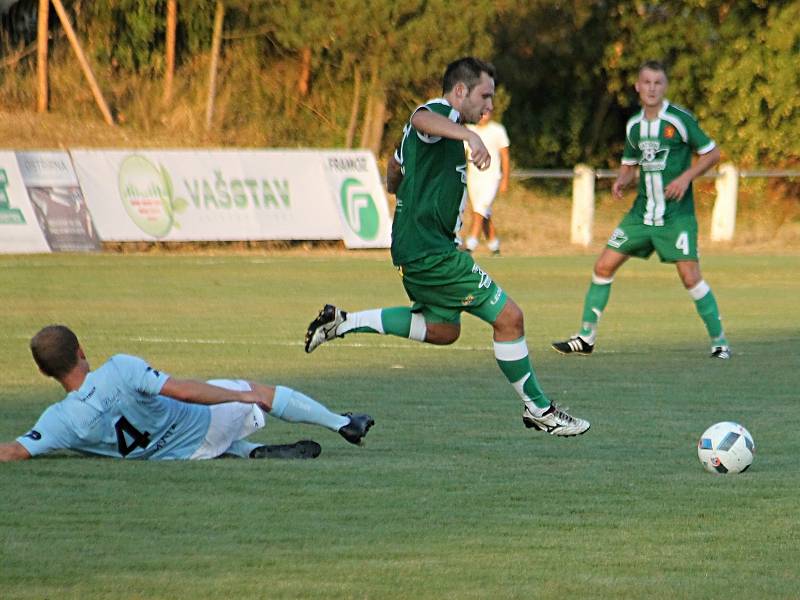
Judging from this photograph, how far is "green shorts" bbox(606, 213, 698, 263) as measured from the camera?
41.8 feet

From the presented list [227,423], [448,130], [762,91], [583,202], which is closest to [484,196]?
[583,202]

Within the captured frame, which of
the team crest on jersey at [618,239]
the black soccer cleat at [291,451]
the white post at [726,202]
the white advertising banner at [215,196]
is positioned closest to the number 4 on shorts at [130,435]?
the black soccer cleat at [291,451]

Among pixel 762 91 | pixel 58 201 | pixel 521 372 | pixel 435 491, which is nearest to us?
pixel 435 491

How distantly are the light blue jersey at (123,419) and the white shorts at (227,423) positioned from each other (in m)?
→ 0.03

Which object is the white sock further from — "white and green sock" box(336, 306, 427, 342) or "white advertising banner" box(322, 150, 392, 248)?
"white advertising banner" box(322, 150, 392, 248)

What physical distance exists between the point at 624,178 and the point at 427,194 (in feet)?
15.1

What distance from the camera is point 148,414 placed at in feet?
24.1

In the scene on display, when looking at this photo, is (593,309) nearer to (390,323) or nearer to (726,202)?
(390,323)

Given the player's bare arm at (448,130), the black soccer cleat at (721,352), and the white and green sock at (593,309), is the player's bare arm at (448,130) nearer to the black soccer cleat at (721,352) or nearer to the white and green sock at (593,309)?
the white and green sock at (593,309)

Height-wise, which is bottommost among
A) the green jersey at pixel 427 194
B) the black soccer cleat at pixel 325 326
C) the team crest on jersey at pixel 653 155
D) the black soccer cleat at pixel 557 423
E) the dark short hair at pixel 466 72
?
the black soccer cleat at pixel 557 423

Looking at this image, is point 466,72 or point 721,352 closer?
point 466,72

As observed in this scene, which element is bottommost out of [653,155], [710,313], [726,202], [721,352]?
[726,202]

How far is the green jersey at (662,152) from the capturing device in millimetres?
12609

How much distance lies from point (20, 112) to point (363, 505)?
26440 millimetres
